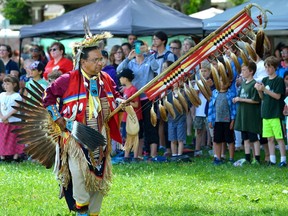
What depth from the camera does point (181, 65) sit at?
7.59 metres

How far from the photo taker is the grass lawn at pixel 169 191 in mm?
8391

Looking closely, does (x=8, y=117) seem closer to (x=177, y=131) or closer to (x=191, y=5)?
(x=177, y=131)

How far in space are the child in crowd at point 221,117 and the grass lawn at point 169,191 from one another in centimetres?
36

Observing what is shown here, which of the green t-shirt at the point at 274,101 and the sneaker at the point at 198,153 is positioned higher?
the green t-shirt at the point at 274,101

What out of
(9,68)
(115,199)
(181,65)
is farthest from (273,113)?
(9,68)

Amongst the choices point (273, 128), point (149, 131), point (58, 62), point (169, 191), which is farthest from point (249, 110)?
point (58, 62)

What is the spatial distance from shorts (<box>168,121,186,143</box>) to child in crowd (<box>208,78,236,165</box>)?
1.76ft

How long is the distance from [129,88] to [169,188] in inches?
120

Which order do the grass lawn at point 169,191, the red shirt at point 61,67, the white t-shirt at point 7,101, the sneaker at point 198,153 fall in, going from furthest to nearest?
1. the sneaker at point 198,153
2. the white t-shirt at point 7,101
3. the red shirt at point 61,67
4. the grass lawn at point 169,191

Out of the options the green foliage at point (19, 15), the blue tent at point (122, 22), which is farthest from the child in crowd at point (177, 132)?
the green foliage at point (19, 15)

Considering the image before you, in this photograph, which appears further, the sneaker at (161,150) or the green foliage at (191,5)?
the green foliage at (191,5)

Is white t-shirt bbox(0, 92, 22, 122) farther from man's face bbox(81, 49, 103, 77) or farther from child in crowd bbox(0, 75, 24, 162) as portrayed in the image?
man's face bbox(81, 49, 103, 77)

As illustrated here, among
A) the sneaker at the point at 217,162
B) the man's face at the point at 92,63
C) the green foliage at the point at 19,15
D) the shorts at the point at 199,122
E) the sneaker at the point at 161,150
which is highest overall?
the man's face at the point at 92,63

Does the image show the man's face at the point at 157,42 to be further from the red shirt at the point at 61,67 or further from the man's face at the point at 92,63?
the man's face at the point at 92,63
